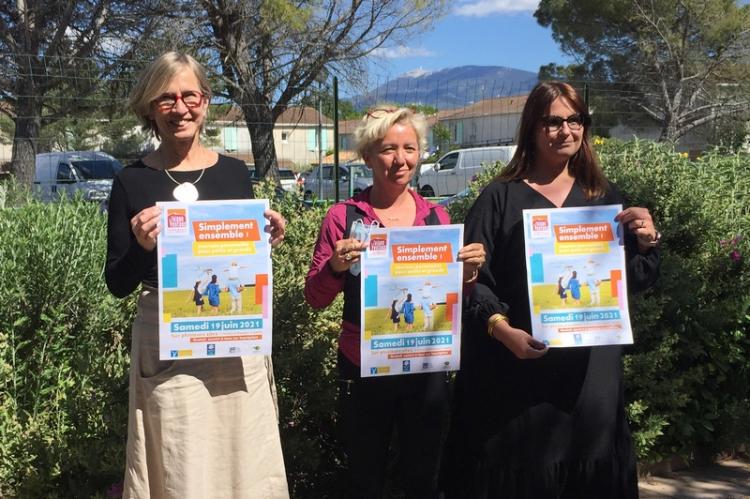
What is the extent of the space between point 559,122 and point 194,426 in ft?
5.26

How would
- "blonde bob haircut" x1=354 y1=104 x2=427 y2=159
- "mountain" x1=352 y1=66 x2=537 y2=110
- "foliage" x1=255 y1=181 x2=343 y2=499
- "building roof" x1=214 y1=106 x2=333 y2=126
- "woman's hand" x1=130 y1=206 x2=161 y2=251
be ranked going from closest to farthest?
"woman's hand" x1=130 y1=206 x2=161 y2=251, "blonde bob haircut" x1=354 y1=104 x2=427 y2=159, "foliage" x1=255 y1=181 x2=343 y2=499, "mountain" x1=352 y1=66 x2=537 y2=110, "building roof" x1=214 y1=106 x2=333 y2=126

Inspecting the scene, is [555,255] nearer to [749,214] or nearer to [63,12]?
[749,214]

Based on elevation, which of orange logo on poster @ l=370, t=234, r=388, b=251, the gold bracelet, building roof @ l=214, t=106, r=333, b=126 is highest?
building roof @ l=214, t=106, r=333, b=126

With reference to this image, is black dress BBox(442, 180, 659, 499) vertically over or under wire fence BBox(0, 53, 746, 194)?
under

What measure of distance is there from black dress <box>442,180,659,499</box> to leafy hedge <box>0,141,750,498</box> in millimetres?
1101

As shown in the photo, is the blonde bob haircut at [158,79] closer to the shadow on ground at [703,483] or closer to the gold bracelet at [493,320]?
the gold bracelet at [493,320]

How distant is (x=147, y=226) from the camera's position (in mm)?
2227

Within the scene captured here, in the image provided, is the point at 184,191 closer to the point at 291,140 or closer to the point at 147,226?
the point at 147,226

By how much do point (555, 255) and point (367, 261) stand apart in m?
0.64

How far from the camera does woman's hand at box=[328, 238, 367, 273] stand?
2.48 m

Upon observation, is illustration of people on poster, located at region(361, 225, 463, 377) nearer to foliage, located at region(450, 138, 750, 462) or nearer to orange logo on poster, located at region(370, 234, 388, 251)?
orange logo on poster, located at region(370, 234, 388, 251)

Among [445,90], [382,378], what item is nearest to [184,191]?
[382,378]

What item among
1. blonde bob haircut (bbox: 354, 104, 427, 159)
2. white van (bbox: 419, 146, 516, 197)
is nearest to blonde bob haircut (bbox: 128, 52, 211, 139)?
blonde bob haircut (bbox: 354, 104, 427, 159)

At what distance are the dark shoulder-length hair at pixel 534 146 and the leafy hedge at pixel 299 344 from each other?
4.72ft
